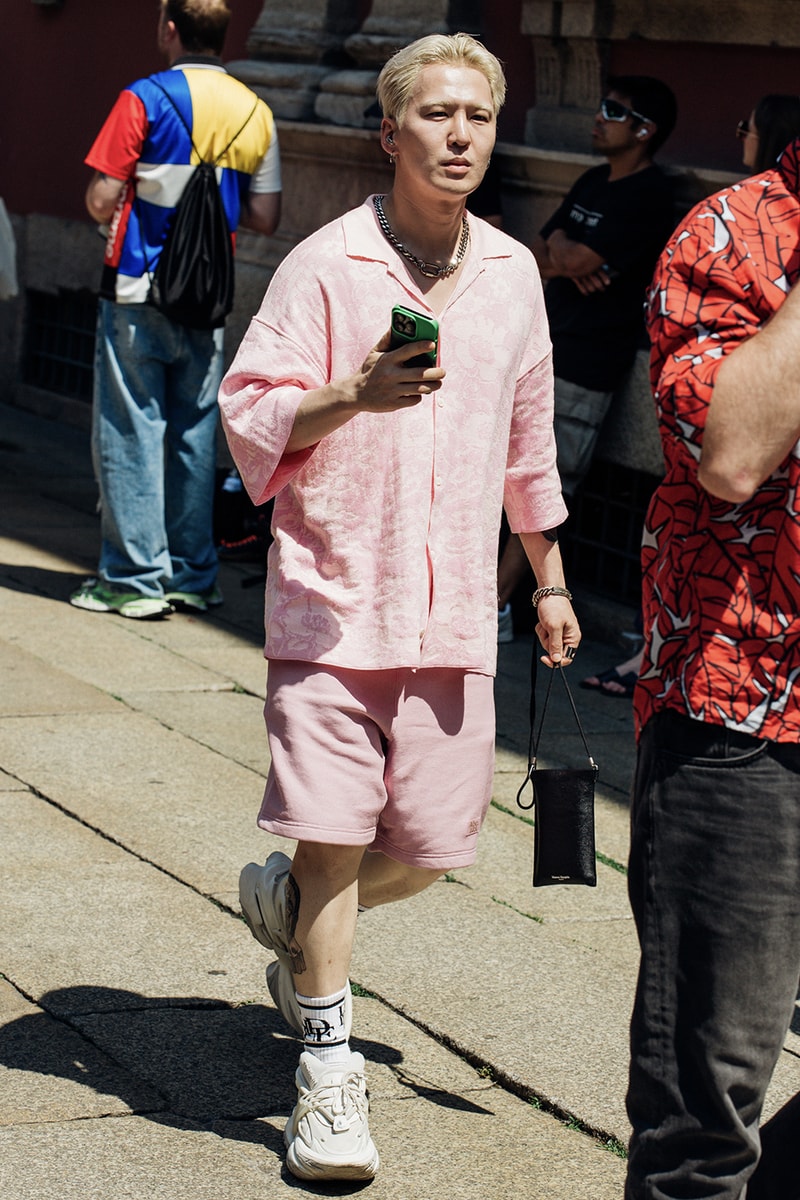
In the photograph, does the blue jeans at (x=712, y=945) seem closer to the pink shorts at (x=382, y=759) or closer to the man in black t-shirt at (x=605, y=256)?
the pink shorts at (x=382, y=759)

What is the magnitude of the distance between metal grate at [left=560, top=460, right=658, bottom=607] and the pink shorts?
454 cm

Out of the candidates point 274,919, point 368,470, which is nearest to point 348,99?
point 368,470

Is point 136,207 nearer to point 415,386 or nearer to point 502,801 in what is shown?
point 502,801

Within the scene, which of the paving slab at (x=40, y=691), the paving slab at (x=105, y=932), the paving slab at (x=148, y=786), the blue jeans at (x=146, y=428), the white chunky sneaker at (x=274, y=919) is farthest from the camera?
the blue jeans at (x=146, y=428)

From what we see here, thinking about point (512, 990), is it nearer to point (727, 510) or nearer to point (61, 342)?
point (727, 510)

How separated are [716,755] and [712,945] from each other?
247 millimetres

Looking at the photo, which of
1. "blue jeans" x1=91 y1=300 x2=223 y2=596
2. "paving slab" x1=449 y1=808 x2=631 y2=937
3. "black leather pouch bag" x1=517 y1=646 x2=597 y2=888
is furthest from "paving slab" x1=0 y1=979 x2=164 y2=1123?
"blue jeans" x1=91 y1=300 x2=223 y2=596

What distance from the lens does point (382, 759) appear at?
3.28 m

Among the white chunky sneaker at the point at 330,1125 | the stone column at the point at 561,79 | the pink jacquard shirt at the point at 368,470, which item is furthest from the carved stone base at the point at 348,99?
the white chunky sneaker at the point at 330,1125

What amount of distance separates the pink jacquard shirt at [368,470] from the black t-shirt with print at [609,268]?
3848 mm

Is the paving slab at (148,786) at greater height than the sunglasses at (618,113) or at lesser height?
lesser

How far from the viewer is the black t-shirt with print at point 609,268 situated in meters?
7.01

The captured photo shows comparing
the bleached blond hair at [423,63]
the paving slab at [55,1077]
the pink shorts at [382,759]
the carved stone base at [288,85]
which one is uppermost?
the bleached blond hair at [423,63]

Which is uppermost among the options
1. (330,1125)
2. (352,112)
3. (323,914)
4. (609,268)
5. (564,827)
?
(352,112)
